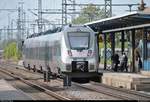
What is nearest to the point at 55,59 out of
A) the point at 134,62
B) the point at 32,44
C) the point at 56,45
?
the point at 56,45

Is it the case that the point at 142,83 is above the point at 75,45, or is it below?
below

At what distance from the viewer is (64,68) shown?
30.0m

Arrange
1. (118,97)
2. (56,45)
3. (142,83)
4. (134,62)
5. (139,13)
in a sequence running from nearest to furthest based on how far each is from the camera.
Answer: (118,97), (142,83), (139,13), (56,45), (134,62)

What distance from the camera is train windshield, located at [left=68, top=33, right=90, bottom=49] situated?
1193 inches

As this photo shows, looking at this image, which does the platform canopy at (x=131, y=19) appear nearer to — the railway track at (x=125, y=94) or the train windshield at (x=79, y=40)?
the train windshield at (x=79, y=40)

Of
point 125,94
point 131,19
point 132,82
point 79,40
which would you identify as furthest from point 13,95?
point 131,19

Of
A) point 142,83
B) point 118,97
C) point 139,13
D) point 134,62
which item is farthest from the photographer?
point 134,62

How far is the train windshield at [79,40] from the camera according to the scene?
3031cm

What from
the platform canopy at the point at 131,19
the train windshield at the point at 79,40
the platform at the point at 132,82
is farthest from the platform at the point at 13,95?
the platform canopy at the point at 131,19

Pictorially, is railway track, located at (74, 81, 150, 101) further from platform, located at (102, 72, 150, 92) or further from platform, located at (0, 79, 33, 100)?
platform, located at (0, 79, 33, 100)

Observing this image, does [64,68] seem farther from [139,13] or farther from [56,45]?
[139,13]

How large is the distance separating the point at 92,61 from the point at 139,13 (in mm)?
4601

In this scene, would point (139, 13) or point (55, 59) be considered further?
point (55, 59)

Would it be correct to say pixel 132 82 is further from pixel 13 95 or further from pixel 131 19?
pixel 13 95
